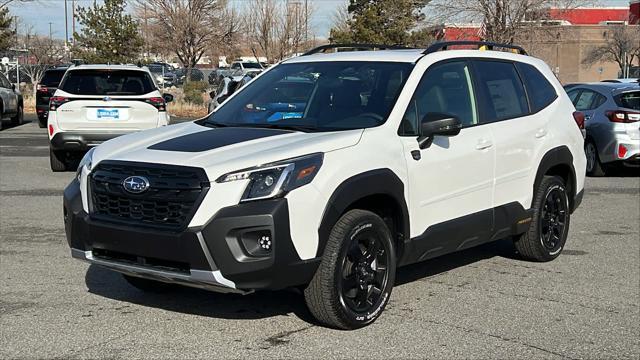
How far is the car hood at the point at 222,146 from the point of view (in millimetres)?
4797

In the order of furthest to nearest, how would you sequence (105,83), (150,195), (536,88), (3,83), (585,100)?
(3,83), (585,100), (105,83), (536,88), (150,195)

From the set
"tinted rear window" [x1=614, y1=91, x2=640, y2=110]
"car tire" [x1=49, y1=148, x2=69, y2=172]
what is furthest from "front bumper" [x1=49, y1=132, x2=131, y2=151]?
"tinted rear window" [x1=614, y1=91, x2=640, y2=110]

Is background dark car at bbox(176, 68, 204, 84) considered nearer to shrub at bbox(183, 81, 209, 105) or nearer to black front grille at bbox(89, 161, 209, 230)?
shrub at bbox(183, 81, 209, 105)

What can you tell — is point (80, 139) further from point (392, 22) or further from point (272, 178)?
point (392, 22)

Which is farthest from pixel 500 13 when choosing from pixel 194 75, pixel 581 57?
pixel 581 57

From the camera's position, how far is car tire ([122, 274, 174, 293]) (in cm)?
598

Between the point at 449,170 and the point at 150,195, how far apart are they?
2.24 m

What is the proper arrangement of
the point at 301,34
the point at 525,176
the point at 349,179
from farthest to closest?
the point at 301,34, the point at 525,176, the point at 349,179

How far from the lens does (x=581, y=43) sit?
2603 inches

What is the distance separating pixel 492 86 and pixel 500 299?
1767 mm

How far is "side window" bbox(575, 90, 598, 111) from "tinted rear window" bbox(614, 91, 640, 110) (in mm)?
565

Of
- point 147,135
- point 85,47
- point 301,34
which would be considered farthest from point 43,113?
point 301,34

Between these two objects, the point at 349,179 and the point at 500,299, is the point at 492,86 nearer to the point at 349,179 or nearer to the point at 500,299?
the point at 500,299

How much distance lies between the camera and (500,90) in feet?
22.2
